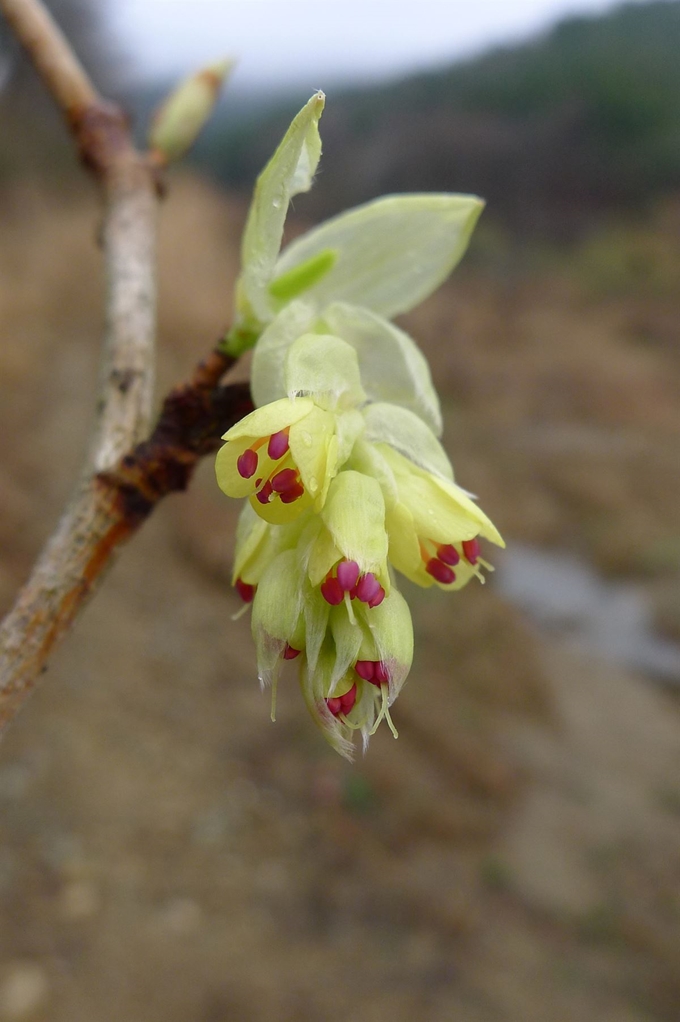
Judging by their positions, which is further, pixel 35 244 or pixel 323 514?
pixel 35 244

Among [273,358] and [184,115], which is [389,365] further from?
[184,115]

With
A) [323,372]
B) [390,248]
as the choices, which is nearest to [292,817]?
[390,248]

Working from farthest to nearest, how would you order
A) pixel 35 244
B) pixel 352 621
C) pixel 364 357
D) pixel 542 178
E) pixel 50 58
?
pixel 542 178
pixel 35 244
pixel 50 58
pixel 364 357
pixel 352 621

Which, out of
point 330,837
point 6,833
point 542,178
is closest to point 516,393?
point 542,178

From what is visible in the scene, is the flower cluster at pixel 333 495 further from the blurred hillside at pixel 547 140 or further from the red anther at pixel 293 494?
the blurred hillside at pixel 547 140

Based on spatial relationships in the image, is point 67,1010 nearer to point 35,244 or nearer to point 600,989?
point 600,989

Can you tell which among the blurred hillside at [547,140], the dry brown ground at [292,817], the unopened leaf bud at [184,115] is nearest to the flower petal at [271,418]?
the unopened leaf bud at [184,115]

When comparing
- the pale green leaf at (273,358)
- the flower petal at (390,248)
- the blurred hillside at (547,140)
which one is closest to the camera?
the pale green leaf at (273,358)
